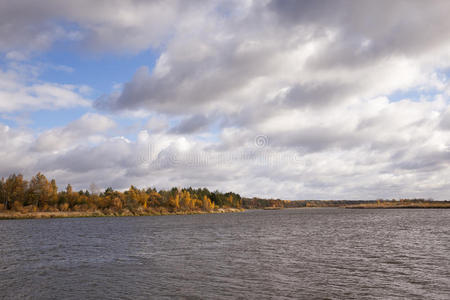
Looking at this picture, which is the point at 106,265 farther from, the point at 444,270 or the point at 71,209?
the point at 71,209

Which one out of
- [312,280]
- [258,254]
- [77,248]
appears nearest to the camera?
[312,280]

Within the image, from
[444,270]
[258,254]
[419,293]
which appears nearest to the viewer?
[419,293]

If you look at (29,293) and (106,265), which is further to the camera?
(106,265)

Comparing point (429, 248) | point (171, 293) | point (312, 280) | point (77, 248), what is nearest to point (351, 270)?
point (312, 280)

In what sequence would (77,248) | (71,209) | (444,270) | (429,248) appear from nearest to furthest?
(444,270)
(429,248)
(77,248)
(71,209)

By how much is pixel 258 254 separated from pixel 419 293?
65.4 ft

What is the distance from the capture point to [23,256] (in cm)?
3988

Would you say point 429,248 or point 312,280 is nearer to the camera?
point 312,280

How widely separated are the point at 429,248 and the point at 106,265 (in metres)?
41.5

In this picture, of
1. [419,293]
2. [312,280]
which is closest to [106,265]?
[312,280]

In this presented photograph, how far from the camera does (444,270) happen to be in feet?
95.2

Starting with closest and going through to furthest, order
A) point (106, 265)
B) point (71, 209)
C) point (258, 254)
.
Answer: point (106, 265) < point (258, 254) < point (71, 209)

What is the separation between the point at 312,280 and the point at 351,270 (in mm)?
6173

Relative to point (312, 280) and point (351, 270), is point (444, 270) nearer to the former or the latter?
point (351, 270)
